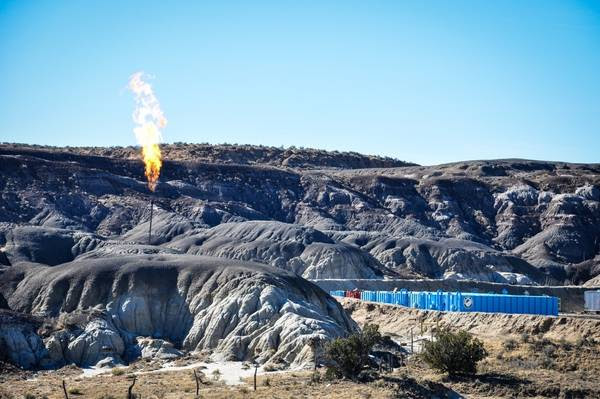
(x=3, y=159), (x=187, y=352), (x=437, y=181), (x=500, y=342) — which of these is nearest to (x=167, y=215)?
(x=3, y=159)

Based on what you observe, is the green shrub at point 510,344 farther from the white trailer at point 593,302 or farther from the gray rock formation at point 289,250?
the gray rock formation at point 289,250

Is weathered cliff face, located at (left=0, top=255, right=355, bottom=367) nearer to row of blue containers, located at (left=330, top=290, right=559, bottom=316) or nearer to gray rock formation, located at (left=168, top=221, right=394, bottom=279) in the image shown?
row of blue containers, located at (left=330, top=290, right=559, bottom=316)

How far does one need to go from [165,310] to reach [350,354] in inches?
889

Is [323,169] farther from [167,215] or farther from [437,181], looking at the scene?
[167,215]

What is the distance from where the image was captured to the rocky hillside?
112812mm

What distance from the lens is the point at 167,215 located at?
132 m

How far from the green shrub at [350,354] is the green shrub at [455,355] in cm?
349

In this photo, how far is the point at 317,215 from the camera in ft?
→ 504

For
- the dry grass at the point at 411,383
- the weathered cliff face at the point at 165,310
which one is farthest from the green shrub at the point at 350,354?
the weathered cliff face at the point at 165,310

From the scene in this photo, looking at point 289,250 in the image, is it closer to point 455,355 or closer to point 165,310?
point 165,310

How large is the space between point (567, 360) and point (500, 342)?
6.41 metres

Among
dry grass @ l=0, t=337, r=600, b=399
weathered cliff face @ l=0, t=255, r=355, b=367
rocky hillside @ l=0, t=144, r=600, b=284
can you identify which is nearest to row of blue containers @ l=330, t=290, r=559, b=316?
dry grass @ l=0, t=337, r=600, b=399

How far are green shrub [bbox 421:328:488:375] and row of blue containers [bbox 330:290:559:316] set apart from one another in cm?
1470

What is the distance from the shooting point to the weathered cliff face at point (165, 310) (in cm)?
5781
